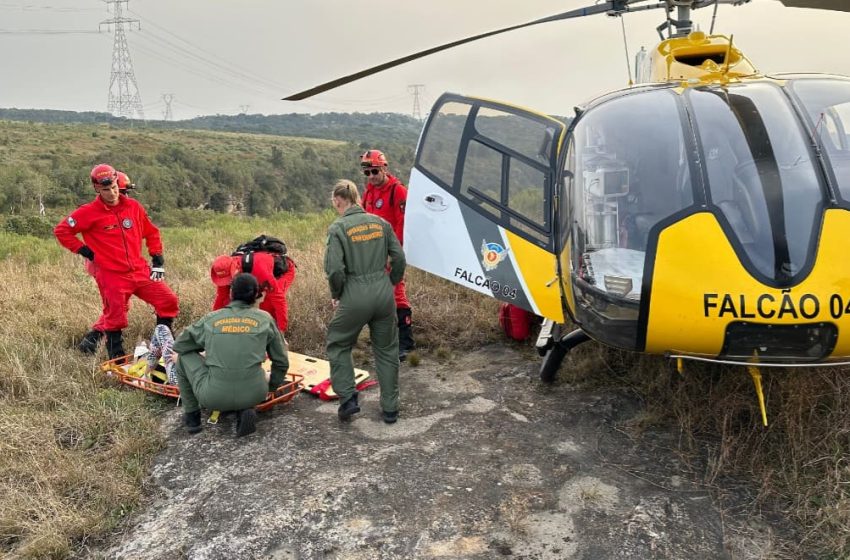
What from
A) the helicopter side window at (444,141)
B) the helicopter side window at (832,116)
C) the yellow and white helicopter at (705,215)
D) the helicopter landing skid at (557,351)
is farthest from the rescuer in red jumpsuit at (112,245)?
the helicopter side window at (832,116)

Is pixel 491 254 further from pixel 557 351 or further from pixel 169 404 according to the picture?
pixel 169 404

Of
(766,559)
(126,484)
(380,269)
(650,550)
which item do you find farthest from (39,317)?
(766,559)

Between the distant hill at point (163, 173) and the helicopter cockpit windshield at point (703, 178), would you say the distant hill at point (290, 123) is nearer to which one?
the distant hill at point (163, 173)

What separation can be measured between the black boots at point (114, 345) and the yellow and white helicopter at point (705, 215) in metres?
3.85

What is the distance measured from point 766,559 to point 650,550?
52 cm

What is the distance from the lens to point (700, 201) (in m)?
3.28

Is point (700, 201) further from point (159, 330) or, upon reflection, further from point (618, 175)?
point (159, 330)

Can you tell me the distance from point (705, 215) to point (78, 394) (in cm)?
469

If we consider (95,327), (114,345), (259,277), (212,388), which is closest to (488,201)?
(259,277)

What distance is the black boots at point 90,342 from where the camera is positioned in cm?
615

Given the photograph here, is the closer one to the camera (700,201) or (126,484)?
(700,201)

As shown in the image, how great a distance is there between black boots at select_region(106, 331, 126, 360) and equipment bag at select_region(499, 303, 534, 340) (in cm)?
372

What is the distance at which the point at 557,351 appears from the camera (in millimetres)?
5117

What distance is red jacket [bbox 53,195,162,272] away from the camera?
18.8ft
